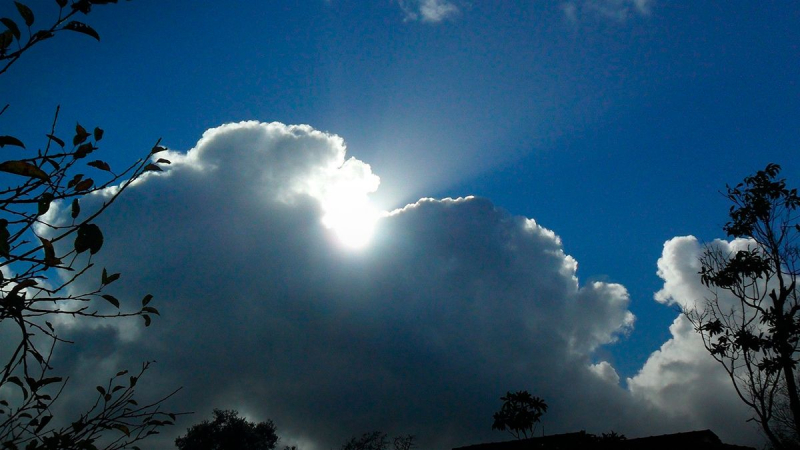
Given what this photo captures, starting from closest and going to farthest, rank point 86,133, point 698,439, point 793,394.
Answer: point 86,133, point 698,439, point 793,394

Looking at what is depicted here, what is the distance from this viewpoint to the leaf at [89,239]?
255 centimetres

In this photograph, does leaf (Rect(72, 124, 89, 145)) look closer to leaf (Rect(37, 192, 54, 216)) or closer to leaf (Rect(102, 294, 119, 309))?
leaf (Rect(37, 192, 54, 216))

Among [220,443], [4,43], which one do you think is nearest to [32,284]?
[4,43]

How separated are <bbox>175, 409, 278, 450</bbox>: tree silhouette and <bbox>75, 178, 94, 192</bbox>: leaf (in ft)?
184

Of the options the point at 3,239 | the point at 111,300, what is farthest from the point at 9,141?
the point at 111,300

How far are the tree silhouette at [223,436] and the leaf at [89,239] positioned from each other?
56435 mm

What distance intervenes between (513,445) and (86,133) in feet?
60.4

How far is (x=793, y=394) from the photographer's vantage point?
17578 millimetres

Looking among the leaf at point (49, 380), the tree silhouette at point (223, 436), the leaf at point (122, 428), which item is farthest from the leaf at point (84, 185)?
the tree silhouette at point (223, 436)

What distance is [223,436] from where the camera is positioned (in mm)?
51906

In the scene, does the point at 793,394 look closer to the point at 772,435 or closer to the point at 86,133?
the point at 772,435

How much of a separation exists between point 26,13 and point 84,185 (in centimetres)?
102

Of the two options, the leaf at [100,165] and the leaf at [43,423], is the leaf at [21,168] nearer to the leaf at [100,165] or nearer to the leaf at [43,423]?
the leaf at [100,165]

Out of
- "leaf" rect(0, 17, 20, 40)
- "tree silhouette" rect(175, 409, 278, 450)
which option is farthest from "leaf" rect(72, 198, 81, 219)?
"tree silhouette" rect(175, 409, 278, 450)
